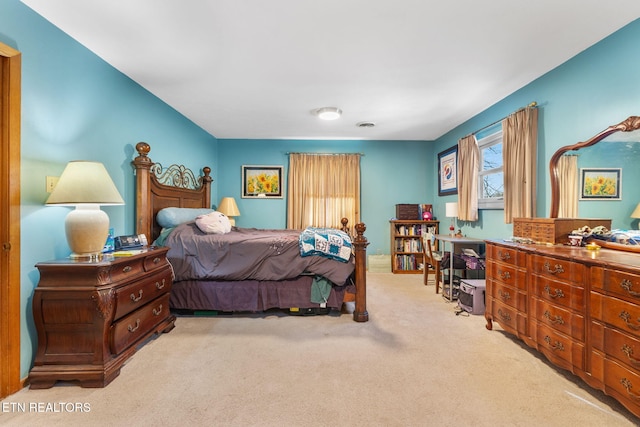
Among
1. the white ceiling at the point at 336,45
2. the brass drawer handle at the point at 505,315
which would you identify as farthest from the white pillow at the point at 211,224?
the brass drawer handle at the point at 505,315

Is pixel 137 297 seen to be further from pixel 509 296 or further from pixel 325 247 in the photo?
pixel 509 296

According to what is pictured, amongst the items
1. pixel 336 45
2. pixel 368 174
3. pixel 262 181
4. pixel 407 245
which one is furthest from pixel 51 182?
pixel 407 245

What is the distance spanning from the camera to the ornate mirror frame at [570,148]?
192 cm

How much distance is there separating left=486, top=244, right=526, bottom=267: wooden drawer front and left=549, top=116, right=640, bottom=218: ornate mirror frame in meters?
0.58

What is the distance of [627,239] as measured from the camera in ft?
6.23

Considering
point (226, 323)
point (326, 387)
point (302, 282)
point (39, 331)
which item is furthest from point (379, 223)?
point (39, 331)

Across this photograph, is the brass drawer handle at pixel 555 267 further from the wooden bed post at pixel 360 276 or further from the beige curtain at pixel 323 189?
the beige curtain at pixel 323 189

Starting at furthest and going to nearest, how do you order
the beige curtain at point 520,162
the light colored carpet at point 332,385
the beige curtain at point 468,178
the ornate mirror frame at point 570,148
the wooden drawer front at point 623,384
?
the beige curtain at point 468,178, the beige curtain at point 520,162, the ornate mirror frame at point 570,148, the light colored carpet at point 332,385, the wooden drawer front at point 623,384

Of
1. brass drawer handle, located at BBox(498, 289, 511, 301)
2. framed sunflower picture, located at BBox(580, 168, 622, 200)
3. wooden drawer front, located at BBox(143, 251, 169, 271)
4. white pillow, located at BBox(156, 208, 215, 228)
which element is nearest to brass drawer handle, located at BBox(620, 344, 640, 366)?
brass drawer handle, located at BBox(498, 289, 511, 301)

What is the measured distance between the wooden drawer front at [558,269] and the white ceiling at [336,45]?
5.54ft

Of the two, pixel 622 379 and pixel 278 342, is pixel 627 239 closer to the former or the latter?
pixel 622 379

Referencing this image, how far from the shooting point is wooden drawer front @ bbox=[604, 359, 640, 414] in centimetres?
138

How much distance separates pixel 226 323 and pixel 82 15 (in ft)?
9.03

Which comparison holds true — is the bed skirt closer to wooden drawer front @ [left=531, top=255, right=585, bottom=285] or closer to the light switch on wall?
the light switch on wall
